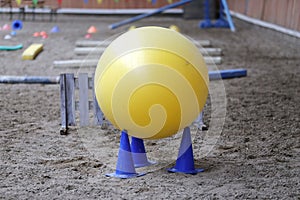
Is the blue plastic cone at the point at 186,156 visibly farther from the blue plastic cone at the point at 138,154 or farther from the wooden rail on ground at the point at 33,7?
the wooden rail on ground at the point at 33,7

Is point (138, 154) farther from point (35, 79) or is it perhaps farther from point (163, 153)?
point (35, 79)

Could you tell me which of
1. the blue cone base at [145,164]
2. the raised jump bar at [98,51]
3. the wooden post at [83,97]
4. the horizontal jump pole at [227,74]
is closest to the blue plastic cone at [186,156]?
the blue cone base at [145,164]

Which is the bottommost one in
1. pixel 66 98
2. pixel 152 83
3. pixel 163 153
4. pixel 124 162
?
pixel 163 153

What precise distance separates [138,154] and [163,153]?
0.38 meters

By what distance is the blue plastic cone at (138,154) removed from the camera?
4.41 metres

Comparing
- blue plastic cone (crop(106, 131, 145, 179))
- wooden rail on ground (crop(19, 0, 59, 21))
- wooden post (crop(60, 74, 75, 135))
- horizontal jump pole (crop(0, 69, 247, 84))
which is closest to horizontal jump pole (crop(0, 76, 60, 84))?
horizontal jump pole (crop(0, 69, 247, 84))

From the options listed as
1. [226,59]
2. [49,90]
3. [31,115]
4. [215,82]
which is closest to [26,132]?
[31,115]

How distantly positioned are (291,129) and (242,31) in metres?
9.53

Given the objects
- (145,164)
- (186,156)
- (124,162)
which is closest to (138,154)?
(145,164)

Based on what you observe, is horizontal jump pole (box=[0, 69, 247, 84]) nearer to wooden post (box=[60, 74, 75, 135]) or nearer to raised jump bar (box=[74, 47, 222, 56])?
wooden post (box=[60, 74, 75, 135])

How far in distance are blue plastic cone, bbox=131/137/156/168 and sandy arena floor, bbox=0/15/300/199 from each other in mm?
122

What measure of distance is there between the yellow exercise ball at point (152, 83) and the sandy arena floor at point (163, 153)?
47cm

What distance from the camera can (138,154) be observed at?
174 inches

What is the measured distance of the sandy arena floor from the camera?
12.5ft
